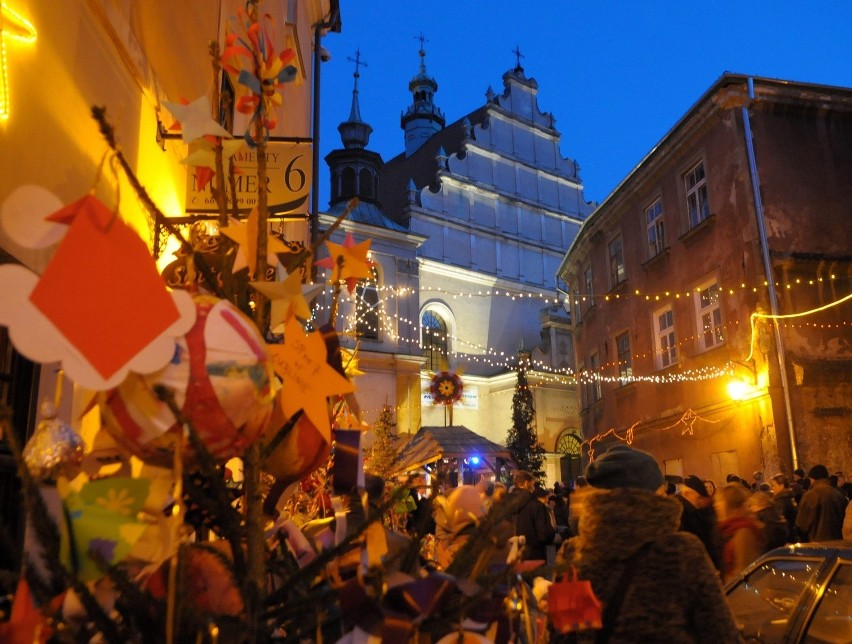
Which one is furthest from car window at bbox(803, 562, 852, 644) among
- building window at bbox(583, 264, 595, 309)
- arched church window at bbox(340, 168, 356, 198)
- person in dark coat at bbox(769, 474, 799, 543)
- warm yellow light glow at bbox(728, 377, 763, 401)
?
arched church window at bbox(340, 168, 356, 198)

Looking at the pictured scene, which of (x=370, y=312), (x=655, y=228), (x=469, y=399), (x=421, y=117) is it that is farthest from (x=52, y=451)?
(x=421, y=117)

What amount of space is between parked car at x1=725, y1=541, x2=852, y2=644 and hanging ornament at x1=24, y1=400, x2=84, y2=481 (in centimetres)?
305

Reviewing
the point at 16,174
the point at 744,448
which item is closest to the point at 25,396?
the point at 16,174

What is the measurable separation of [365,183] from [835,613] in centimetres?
2606

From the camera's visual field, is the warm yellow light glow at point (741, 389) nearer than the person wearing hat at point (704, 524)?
No

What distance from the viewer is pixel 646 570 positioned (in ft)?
8.05

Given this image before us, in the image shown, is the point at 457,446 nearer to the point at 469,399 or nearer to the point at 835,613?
the point at 469,399

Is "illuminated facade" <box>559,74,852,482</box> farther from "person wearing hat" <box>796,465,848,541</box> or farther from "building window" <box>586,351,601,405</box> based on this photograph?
"person wearing hat" <box>796,465,848,541</box>

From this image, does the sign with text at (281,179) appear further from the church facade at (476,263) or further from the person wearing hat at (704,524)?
the church facade at (476,263)

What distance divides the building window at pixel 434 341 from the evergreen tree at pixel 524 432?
3136 mm

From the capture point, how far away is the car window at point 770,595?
11.8 feet

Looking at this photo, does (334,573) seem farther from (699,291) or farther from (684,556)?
(699,291)

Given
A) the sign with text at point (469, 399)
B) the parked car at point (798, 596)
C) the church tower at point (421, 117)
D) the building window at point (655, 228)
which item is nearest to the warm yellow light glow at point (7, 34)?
the parked car at point (798, 596)

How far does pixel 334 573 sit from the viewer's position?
6.17 ft
